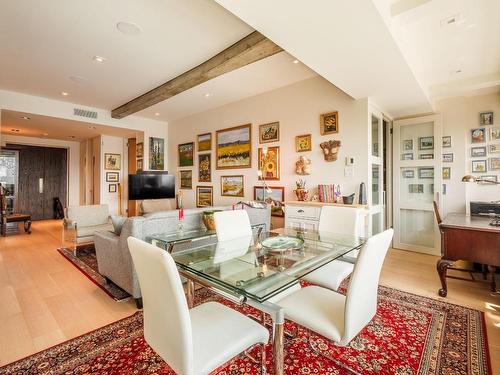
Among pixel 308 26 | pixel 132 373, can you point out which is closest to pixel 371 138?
pixel 308 26

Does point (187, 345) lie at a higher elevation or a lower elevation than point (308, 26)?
lower

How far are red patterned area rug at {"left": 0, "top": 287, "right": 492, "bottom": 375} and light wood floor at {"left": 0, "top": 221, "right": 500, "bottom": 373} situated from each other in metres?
0.14

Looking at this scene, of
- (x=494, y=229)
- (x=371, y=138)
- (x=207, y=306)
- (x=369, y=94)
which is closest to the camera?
(x=207, y=306)

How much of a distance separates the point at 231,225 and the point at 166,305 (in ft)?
4.59

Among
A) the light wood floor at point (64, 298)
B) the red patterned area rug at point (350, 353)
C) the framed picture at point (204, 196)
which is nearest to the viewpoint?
the red patterned area rug at point (350, 353)

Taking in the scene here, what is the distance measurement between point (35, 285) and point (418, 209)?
18.5 feet

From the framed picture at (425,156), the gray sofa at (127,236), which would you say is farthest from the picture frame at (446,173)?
the gray sofa at (127,236)

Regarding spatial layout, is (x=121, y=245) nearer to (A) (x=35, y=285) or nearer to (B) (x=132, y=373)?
(B) (x=132, y=373)

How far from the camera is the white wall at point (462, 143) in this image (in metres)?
3.79

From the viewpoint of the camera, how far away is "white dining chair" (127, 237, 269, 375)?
1003mm

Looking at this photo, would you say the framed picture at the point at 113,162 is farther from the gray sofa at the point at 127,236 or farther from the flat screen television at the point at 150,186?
the gray sofa at the point at 127,236

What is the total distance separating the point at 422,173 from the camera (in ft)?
14.2

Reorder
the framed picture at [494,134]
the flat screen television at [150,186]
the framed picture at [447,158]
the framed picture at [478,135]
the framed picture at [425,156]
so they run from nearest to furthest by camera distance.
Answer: the framed picture at [494,134]
the framed picture at [478,135]
the framed picture at [447,158]
the framed picture at [425,156]
the flat screen television at [150,186]

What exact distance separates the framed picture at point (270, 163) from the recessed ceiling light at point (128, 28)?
255 cm
